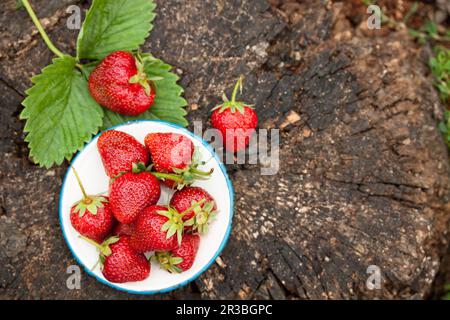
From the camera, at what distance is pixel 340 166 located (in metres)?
1.63

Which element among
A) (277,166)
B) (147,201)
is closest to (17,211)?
(147,201)

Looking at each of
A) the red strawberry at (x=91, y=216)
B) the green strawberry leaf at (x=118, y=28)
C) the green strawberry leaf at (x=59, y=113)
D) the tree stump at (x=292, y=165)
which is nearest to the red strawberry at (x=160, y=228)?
the red strawberry at (x=91, y=216)

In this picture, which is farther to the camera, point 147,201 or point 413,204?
point 413,204

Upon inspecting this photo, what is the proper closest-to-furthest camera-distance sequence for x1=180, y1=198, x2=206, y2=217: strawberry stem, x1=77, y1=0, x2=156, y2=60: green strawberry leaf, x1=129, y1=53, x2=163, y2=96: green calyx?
1. x1=180, y1=198, x2=206, y2=217: strawberry stem
2. x1=129, y1=53, x2=163, y2=96: green calyx
3. x1=77, y1=0, x2=156, y2=60: green strawberry leaf

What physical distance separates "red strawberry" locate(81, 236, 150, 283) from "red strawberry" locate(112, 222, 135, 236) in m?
0.03

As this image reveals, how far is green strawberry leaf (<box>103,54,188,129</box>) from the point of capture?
5.33 ft

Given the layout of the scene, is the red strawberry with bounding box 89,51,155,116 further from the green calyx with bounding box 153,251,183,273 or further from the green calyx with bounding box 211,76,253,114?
the green calyx with bounding box 153,251,183,273

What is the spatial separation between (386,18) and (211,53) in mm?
765

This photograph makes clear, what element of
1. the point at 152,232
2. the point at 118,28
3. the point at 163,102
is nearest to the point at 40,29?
the point at 118,28

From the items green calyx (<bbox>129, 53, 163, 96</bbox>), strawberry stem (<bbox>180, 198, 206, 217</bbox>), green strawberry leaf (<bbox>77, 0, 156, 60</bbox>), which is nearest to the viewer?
strawberry stem (<bbox>180, 198, 206, 217</bbox>)

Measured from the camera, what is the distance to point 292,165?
5.32 feet

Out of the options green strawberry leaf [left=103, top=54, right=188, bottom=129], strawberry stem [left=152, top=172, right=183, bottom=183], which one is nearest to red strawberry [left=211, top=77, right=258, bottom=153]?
green strawberry leaf [left=103, top=54, right=188, bottom=129]

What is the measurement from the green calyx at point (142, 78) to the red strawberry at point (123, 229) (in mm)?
356

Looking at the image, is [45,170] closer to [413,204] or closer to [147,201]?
[147,201]
